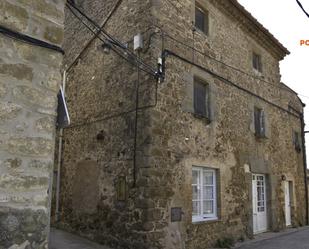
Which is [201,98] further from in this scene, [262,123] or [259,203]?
[259,203]

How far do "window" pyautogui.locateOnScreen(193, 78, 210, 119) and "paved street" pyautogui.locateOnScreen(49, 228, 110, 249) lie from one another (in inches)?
151

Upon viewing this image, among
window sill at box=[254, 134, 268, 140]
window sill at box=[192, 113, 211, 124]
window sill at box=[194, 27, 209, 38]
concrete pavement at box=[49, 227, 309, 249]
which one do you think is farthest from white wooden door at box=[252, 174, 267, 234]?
window sill at box=[194, 27, 209, 38]

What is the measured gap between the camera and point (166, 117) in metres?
7.35

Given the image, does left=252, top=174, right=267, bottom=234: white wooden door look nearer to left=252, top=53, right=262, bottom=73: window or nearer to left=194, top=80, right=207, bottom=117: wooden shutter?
left=194, top=80, right=207, bottom=117: wooden shutter

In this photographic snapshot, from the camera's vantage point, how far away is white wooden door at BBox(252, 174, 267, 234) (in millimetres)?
10547

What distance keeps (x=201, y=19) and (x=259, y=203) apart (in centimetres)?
586

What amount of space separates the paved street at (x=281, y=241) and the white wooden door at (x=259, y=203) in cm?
36

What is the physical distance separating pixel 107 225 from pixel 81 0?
671 centimetres

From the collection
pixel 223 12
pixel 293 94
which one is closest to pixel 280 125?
pixel 293 94

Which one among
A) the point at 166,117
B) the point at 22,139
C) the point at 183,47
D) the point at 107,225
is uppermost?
the point at 183,47

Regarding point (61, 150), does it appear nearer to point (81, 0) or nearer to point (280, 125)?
point (81, 0)

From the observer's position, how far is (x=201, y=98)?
28.7 feet

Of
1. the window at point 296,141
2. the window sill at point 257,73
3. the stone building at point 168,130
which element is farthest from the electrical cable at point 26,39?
the window at point 296,141

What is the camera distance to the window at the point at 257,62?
38.1 ft
